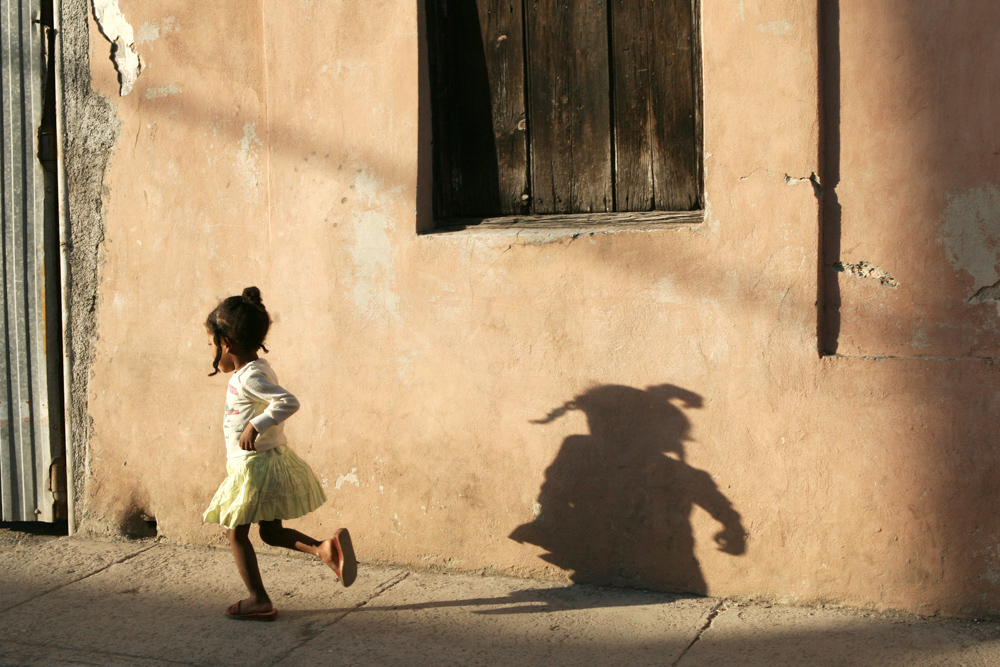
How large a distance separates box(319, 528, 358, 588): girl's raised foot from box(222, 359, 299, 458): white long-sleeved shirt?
1.38 ft

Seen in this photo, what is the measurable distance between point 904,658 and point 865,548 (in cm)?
44

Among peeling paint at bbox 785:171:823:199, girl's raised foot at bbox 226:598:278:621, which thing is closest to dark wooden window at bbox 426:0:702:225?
peeling paint at bbox 785:171:823:199

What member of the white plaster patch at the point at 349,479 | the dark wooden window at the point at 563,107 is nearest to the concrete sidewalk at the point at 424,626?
the white plaster patch at the point at 349,479

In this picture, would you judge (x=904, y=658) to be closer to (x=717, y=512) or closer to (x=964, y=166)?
(x=717, y=512)

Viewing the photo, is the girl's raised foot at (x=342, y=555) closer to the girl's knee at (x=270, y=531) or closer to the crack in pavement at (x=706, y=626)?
the girl's knee at (x=270, y=531)

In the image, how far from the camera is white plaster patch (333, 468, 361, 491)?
406 cm

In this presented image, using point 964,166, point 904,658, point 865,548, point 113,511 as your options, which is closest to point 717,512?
point 865,548

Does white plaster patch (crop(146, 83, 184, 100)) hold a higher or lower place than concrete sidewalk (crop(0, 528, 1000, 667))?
higher

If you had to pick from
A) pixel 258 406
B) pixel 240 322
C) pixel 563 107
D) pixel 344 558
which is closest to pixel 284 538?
pixel 344 558

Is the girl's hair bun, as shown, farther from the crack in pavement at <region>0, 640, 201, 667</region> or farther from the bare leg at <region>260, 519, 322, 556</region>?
the crack in pavement at <region>0, 640, 201, 667</region>

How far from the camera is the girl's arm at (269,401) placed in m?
3.34

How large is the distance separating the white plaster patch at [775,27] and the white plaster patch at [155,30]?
2.60m

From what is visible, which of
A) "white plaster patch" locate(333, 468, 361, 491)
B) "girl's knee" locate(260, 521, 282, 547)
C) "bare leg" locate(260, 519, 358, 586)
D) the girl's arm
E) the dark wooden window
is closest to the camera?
the girl's arm

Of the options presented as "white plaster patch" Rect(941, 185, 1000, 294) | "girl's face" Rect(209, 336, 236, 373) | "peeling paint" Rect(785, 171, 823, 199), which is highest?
"peeling paint" Rect(785, 171, 823, 199)
